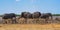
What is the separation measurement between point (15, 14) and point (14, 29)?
0.36 m

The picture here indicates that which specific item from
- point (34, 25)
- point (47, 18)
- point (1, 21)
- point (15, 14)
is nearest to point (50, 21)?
point (47, 18)

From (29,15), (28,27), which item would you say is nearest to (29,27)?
(28,27)

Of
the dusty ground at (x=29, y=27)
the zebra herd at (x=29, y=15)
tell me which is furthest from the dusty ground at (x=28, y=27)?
the zebra herd at (x=29, y=15)

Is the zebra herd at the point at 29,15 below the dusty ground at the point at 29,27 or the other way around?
the other way around

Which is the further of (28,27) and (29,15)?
(29,15)

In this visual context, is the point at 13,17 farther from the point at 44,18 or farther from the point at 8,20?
the point at 44,18

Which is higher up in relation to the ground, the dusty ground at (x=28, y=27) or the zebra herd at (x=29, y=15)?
the zebra herd at (x=29, y=15)

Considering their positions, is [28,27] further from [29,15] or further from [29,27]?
[29,15]

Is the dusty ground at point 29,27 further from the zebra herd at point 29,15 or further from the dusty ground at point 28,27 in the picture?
the zebra herd at point 29,15

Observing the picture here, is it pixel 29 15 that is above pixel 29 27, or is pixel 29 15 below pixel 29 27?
above

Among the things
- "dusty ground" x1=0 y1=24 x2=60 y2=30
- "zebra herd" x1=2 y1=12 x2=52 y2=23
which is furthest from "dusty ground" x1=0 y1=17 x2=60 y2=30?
"zebra herd" x1=2 y1=12 x2=52 y2=23

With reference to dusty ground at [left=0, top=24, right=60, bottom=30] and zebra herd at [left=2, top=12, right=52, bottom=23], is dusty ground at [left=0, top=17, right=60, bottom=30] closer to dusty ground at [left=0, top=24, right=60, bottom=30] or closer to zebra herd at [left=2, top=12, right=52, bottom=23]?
dusty ground at [left=0, top=24, right=60, bottom=30]

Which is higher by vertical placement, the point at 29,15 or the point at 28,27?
the point at 29,15

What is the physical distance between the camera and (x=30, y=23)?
4.81 m
